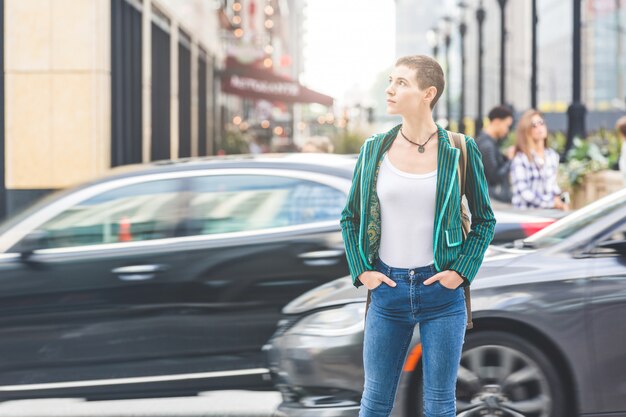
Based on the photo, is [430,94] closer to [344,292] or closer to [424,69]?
[424,69]

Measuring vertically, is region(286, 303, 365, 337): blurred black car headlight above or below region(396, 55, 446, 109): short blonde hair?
below

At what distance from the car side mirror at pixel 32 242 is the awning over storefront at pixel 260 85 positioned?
21.0 metres

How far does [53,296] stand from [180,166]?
112 cm

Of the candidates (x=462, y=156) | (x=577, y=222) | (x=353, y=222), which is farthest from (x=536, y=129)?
(x=353, y=222)

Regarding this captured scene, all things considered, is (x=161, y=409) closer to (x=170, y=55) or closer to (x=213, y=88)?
(x=170, y=55)

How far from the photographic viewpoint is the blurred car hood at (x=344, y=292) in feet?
17.6

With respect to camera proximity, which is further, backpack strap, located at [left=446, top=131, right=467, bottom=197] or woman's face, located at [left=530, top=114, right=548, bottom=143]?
woman's face, located at [left=530, top=114, right=548, bottom=143]

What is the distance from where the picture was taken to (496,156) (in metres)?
10.6

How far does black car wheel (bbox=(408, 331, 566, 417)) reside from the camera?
518cm

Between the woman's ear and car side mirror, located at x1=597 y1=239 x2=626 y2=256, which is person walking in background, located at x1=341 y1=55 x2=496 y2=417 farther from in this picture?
car side mirror, located at x1=597 y1=239 x2=626 y2=256

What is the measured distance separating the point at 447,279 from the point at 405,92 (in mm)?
687

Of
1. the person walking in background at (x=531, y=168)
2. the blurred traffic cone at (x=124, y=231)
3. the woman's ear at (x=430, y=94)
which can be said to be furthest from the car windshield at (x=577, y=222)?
the person walking in background at (x=531, y=168)

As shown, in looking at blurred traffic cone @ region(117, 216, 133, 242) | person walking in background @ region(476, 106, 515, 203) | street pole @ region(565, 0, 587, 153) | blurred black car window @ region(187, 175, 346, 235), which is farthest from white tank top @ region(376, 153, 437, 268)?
street pole @ region(565, 0, 587, 153)

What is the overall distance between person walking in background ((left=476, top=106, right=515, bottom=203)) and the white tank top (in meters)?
6.46
